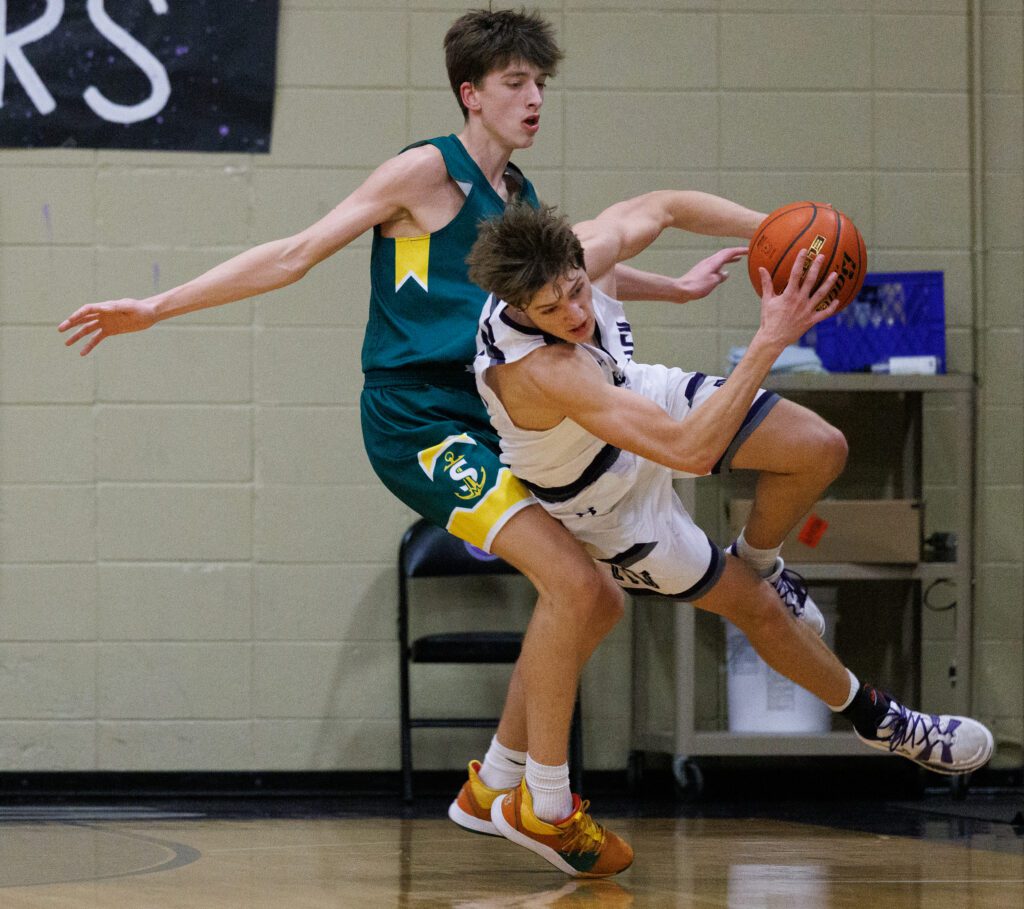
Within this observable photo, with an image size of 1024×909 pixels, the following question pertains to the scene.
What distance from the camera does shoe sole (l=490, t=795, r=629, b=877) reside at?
2.97 metres

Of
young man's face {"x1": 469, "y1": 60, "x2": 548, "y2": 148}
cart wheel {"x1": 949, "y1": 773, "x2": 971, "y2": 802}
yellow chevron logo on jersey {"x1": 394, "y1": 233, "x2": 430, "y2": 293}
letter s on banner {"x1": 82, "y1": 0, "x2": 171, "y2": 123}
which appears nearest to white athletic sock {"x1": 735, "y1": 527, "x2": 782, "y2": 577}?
yellow chevron logo on jersey {"x1": 394, "y1": 233, "x2": 430, "y2": 293}

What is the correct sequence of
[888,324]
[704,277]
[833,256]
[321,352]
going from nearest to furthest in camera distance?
1. [833,256]
2. [704,277]
3. [888,324]
4. [321,352]

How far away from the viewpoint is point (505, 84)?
314 centimetres

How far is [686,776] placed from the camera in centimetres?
486

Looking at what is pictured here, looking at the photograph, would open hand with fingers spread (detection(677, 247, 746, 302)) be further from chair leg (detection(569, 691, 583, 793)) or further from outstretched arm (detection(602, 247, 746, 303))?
chair leg (detection(569, 691, 583, 793))

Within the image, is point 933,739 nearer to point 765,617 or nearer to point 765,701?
point 765,617

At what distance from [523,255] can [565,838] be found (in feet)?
3.80

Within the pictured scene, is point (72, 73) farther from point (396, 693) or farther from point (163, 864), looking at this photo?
point (163, 864)

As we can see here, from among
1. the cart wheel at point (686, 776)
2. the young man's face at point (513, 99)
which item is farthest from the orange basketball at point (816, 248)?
the cart wheel at point (686, 776)

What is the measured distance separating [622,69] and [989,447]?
1.80 meters

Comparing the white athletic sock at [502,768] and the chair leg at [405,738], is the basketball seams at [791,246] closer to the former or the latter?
the white athletic sock at [502,768]

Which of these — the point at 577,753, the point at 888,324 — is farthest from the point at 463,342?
the point at 888,324

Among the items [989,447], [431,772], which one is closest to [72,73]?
[431,772]

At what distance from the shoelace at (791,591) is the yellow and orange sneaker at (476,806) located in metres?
0.73
